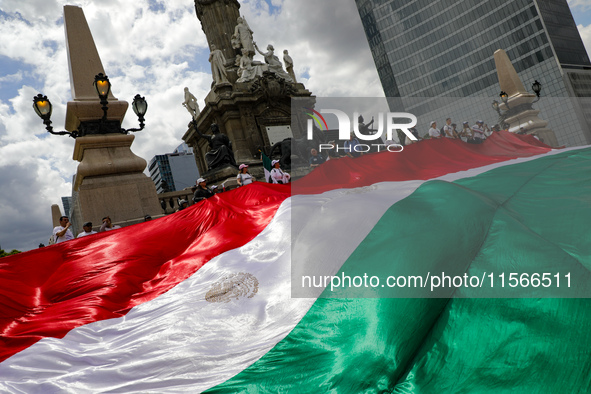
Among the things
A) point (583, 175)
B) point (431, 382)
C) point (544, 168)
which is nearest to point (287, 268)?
point (431, 382)

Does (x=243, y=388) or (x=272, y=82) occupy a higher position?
(x=272, y=82)

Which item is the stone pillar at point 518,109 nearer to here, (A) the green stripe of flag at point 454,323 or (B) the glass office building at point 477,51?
(A) the green stripe of flag at point 454,323

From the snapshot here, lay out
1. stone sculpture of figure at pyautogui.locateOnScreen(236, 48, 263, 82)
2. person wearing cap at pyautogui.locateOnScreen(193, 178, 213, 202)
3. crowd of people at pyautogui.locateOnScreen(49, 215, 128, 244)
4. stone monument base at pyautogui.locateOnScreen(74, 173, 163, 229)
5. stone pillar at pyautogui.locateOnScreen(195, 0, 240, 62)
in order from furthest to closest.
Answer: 1. stone pillar at pyautogui.locateOnScreen(195, 0, 240, 62)
2. stone sculpture of figure at pyautogui.locateOnScreen(236, 48, 263, 82)
3. person wearing cap at pyautogui.locateOnScreen(193, 178, 213, 202)
4. stone monument base at pyautogui.locateOnScreen(74, 173, 163, 229)
5. crowd of people at pyautogui.locateOnScreen(49, 215, 128, 244)

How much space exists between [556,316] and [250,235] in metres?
3.30

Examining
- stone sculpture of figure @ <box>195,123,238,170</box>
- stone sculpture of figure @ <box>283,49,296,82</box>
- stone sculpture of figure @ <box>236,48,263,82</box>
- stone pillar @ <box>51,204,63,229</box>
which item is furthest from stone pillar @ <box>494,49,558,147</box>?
stone pillar @ <box>51,204,63,229</box>

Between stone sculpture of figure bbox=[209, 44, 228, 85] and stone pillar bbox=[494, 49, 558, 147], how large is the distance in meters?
15.0

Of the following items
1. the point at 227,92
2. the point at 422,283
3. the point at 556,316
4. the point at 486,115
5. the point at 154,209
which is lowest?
the point at 556,316

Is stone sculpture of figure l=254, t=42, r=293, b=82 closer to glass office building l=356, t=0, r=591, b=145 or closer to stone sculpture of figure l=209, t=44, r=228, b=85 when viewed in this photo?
stone sculpture of figure l=209, t=44, r=228, b=85

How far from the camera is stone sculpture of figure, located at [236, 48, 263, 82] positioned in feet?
72.8

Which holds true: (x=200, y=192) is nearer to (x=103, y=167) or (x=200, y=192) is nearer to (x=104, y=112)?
(x=103, y=167)

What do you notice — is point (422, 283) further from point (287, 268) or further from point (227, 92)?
point (227, 92)

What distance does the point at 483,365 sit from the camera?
216 cm

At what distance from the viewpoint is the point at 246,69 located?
22625 millimetres

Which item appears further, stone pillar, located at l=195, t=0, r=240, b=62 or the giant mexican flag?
stone pillar, located at l=195, t=0, r=240, b=62
